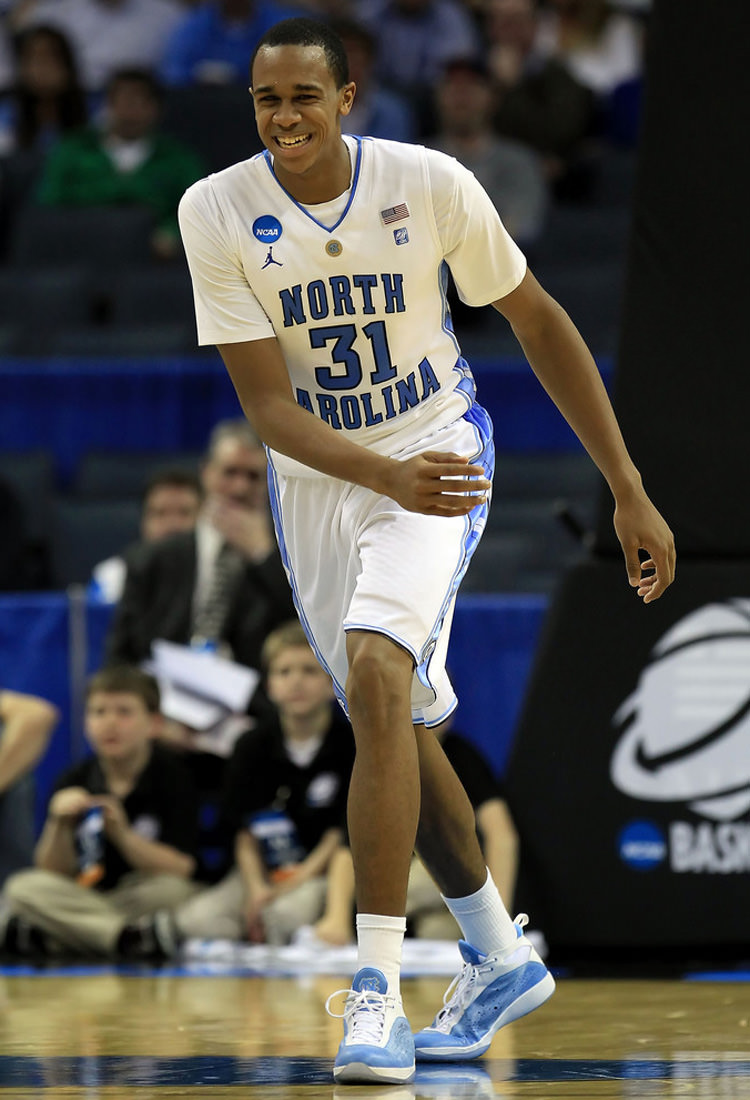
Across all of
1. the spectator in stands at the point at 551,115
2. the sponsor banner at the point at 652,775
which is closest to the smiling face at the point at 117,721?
the sponsor banner at the point at 652,775

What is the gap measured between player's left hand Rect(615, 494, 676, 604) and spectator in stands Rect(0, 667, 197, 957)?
2.77m

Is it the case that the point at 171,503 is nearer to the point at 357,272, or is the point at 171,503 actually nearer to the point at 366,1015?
the point at 357,272

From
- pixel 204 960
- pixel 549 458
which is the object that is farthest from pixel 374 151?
pixel 549 458

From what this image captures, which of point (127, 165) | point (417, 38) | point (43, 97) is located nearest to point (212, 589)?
point (127, 165)

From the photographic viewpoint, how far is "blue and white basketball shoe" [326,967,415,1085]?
2994 millimetres

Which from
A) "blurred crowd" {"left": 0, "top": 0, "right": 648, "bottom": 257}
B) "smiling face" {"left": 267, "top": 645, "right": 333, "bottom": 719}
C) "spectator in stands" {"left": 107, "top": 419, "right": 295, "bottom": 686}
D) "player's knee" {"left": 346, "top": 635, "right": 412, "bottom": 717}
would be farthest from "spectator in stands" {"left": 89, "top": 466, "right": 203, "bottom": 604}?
"player's knee" {"left": 346, "top": 635, "right": 412, "bottom": 717}

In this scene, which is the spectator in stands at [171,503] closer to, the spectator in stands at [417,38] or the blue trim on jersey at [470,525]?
the blue trim on jersey at [470,525]

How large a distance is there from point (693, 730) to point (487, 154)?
5417 mm

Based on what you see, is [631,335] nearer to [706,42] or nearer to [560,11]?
[706,42]

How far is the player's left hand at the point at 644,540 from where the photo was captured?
3402 mm

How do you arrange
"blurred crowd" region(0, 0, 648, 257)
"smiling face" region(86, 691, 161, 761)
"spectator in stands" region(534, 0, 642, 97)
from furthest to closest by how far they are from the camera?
"spectator in stands" region(534, 0, 642, 97) → "blurred crowd" region(0, 0, 648, 257) → "smiling face" region(86, 691, 161, 761)

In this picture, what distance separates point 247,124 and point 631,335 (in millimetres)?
5810

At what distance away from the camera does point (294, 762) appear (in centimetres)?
597

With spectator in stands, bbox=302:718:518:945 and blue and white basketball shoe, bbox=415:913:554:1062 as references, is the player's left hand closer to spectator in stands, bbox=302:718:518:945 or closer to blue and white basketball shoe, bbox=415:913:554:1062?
blue and white basketball shoe, bbox=415:913:554:1062
